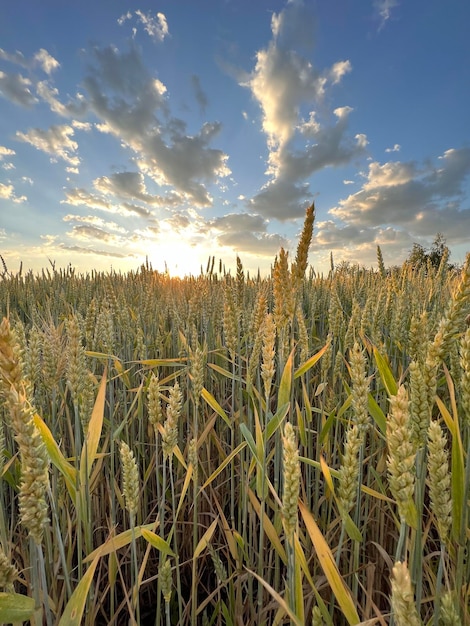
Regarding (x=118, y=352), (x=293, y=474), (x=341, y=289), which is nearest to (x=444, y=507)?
(x=293, y=474)

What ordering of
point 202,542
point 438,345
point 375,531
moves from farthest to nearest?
point 375,531 → point 202,542 → point 438,345

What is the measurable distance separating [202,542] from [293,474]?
0.61 metres

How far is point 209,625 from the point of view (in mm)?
1293

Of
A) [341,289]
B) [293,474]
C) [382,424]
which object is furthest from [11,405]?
[341,289]

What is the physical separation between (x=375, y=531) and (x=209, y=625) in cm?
76

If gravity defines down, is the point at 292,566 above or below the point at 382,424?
below

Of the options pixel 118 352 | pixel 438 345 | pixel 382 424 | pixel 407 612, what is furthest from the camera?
pixel 118 352

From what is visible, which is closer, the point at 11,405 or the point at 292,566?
the point at 11,405

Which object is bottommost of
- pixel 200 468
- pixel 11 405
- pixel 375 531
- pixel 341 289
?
pixel 375 531

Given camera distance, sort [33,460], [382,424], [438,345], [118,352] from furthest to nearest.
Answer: [118,352] → [382,424] → [438,345] → [33,460]

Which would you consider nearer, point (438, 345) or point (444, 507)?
point (444, 507)

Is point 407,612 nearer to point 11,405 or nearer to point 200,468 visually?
point 11,405

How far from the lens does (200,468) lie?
1.75m

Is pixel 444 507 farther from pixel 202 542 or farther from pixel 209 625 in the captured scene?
pixel 209 625
